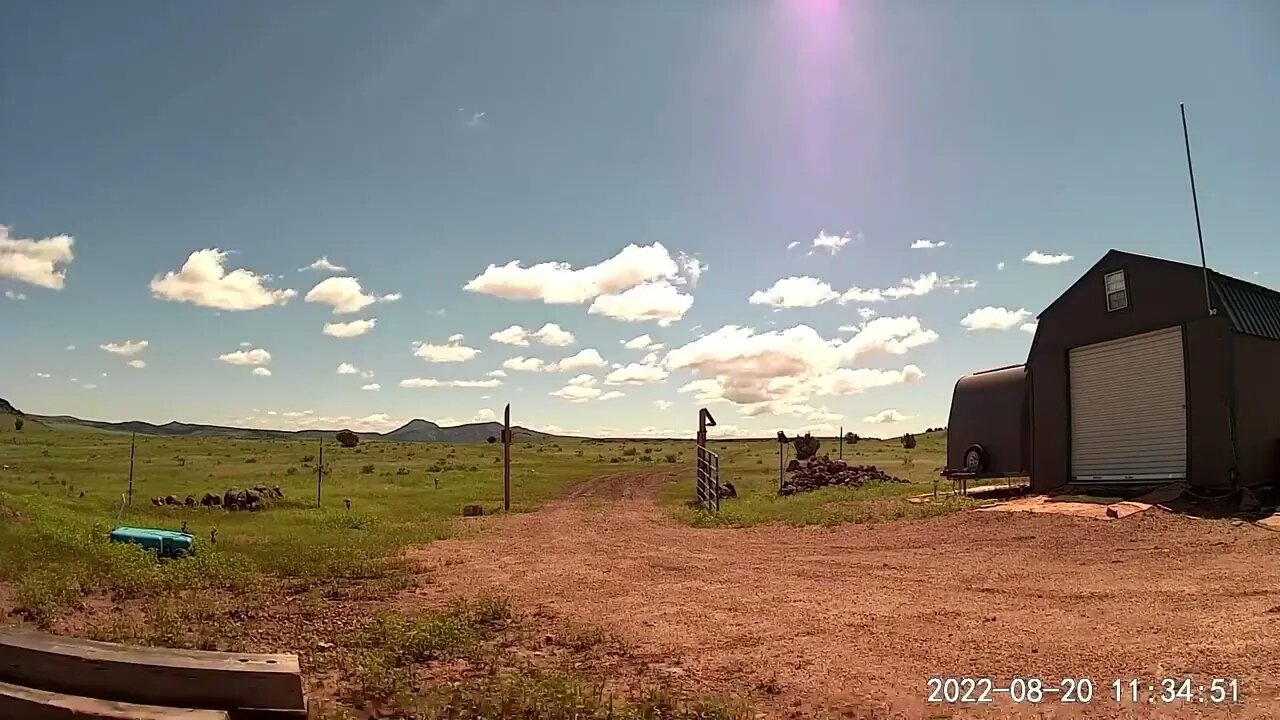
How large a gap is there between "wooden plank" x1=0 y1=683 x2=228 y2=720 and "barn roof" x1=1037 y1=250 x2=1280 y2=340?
1904cm

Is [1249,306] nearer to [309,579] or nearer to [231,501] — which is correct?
[309,579]

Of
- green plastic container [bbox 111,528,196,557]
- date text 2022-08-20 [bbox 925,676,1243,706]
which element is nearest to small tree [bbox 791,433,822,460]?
green plastic container [bbox 111,528,196,557]

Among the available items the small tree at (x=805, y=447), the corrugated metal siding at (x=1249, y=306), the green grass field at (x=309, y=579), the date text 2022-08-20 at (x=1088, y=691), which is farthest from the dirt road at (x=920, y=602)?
the small tree at (x=805, y=447)

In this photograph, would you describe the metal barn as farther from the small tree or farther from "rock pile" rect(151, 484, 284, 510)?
the small tree

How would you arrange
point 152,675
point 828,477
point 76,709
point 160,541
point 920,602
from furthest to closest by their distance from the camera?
point 828,477
point 160,541
point 920,602
point 152,675
point 76,709

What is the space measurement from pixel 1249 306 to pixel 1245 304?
183mm

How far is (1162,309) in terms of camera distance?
18172 millimetres

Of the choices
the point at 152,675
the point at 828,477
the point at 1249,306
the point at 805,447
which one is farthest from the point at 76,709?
the point at 805,447

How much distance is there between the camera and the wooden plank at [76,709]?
158 inches

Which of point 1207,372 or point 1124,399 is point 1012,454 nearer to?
point 1124,399

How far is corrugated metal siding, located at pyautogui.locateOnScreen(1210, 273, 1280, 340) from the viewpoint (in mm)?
17094

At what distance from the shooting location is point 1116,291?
19.2m

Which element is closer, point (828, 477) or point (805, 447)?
point (828, 477)

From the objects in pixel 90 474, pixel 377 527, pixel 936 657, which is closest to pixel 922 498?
pixel 377 527
